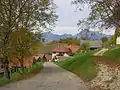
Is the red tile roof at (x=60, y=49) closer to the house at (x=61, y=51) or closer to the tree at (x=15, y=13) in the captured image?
the house at (x=61, y=51)

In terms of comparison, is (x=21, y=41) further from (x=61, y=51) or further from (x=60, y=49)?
(x=60, y=49)

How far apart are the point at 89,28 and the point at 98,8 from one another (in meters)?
2.50

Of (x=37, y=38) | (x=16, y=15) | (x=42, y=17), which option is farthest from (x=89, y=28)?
(x=37, y=38)

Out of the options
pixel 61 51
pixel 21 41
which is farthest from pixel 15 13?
pixel 61 51

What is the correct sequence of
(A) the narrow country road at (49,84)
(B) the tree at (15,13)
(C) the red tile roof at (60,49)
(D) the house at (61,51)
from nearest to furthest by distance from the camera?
(A) the narrow country road at (49,84) < (B) the tree at (15,13) < (C) the red tile roof at (60,49) < (D) the house at (61,51)

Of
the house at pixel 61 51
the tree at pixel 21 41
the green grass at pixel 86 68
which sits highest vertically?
the tree at pixel 21 41

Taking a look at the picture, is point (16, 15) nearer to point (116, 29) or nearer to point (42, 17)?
point (42, 17)

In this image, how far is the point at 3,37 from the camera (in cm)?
3155

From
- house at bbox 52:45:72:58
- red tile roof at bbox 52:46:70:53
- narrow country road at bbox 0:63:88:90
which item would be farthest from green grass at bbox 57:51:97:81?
house at bbox 52:45:72:58

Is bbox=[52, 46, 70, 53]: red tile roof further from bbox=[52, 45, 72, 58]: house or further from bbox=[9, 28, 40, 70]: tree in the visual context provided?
bbox=[9, 28, 40, 70]: tree

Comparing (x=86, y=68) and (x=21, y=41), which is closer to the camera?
(x=21, y=41)

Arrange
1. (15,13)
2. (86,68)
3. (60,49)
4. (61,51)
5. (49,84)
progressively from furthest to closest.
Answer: (60,49)
(61,51)
(86,68)
(15,13)
(49,84)

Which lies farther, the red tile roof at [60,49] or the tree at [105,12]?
the red tile roof at [60,49]

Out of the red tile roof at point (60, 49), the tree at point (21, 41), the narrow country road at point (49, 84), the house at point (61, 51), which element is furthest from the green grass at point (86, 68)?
the house at point (61, 51)
